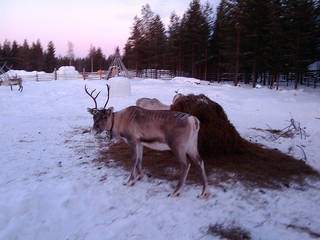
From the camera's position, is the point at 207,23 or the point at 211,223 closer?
the point at 211,223

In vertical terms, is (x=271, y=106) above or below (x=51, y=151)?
above

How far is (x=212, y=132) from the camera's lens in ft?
18.4

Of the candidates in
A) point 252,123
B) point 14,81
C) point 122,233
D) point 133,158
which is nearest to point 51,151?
point 133,158

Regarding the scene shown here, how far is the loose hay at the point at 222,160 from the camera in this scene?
461 cm

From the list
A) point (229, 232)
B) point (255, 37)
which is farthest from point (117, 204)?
point (255, 37)

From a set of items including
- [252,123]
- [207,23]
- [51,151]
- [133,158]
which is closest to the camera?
[133,158]

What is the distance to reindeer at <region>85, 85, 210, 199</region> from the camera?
3.92 metres

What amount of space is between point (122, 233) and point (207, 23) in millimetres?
40879

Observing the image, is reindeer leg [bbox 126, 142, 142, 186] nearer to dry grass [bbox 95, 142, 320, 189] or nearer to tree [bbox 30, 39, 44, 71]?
dry grass [bbox 95, 142, 320, 189]

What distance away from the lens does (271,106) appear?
584 inches

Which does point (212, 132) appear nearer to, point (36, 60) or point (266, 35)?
point (266, 35)

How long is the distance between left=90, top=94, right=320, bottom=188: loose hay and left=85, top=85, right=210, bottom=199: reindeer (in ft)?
1.96

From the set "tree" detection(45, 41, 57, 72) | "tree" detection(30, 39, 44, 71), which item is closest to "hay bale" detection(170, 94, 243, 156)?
"tree" detection(45, 41, 57, 72)

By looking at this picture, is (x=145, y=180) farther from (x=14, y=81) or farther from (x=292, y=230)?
(x=14, y=81)
